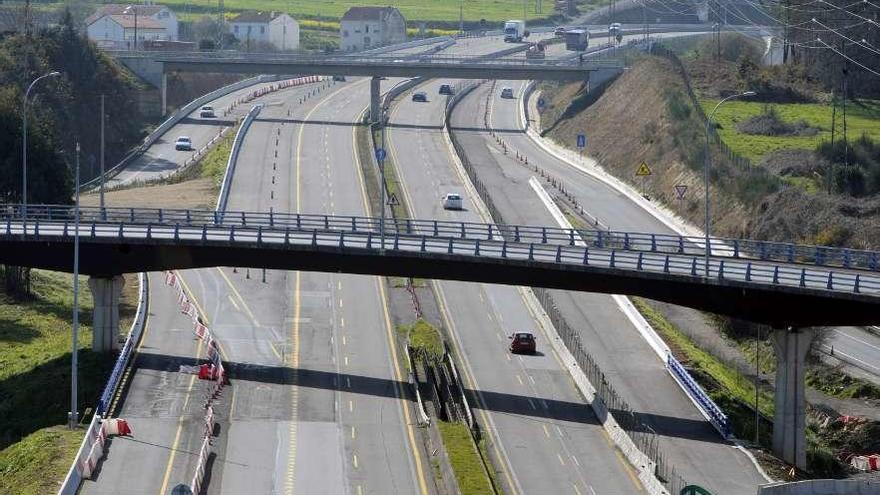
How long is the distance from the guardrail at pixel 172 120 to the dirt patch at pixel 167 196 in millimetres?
8931

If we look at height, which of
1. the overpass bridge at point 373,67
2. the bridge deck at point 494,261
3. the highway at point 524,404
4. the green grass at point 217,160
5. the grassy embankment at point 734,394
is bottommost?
the grassy embankment at point 734,394

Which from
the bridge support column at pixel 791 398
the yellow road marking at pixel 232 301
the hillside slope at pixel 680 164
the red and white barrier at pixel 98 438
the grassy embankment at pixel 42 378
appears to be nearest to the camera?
the red and white barrier at pixel 98 438

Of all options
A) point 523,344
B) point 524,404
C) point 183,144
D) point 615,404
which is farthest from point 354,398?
point 183,144

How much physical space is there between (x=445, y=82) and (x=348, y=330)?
112743mm

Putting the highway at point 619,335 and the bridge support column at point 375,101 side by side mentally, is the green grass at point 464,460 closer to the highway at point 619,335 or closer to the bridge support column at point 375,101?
the highway at point 619,335

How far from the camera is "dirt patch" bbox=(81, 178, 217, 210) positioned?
389 feet

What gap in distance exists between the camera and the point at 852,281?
68.9 metres

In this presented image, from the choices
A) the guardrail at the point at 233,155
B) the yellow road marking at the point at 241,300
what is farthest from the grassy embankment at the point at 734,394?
the guardrail at the point at 233,155

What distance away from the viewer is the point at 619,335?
87375mm

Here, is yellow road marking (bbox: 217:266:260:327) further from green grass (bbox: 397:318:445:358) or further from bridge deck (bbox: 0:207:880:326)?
green grass (bbox: 397:318:445:358)

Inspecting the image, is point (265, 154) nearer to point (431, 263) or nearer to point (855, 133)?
point (855, 133)

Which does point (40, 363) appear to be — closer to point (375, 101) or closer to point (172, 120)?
point (375, 101)

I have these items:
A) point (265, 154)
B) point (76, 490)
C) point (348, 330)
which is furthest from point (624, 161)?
point (76, 490)

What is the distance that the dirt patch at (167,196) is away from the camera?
389 feet
